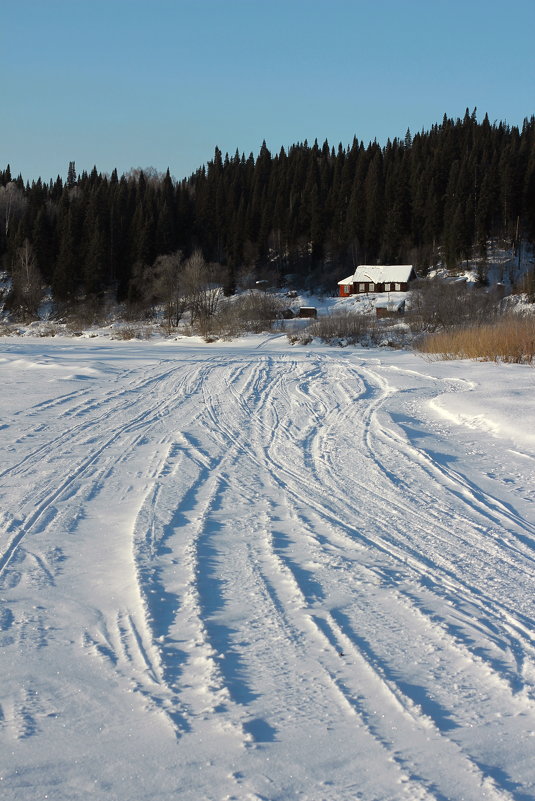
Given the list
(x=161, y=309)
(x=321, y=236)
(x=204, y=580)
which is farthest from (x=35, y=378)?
(x=321, y=236)

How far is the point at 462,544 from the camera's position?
5.28 meters

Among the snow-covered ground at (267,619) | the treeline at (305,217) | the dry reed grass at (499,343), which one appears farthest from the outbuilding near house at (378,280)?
the snow-covered ground at (267,619)

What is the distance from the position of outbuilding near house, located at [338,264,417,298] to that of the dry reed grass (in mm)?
48217

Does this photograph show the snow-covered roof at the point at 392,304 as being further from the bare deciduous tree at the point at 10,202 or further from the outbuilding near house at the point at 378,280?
the bare deciduous tree at the point at 10,202

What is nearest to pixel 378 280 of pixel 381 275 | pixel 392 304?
pixel 381 275

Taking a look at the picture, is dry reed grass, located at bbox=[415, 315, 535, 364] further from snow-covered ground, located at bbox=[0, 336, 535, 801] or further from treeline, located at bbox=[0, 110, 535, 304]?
treeline, located at bbox=[0, 110, 535, 304]

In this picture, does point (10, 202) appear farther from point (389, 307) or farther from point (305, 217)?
point (389, 307)

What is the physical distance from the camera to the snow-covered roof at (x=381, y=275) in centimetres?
6844

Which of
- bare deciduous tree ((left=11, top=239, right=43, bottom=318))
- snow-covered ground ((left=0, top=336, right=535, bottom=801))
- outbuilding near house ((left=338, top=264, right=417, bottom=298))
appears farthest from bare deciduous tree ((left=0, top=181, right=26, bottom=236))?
snow-covered ground ((left=0, top=336, right=535, bottom=801))

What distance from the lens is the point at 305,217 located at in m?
83.6

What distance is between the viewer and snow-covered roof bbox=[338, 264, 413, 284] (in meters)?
68.4

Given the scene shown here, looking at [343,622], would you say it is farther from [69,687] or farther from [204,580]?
[69,687]

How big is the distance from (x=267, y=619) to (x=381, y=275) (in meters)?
67.4

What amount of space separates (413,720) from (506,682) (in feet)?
1.98
